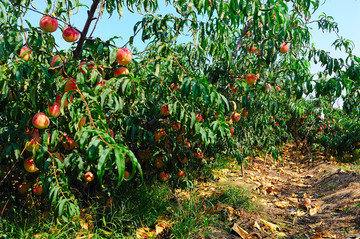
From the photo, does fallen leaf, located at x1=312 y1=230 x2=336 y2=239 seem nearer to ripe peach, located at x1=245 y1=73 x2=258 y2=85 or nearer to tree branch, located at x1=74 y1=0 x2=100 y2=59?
ripe peach, located at x1=245 y1=73 x2=258 y2=85

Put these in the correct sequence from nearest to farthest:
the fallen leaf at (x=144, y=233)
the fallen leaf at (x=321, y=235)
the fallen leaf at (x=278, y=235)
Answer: the fallen leaf at (x=144, y=233), the fallen leaf at (x=321, y=235), the fallen leaf at (x=278, y=235)

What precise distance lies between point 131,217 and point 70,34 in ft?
5.51

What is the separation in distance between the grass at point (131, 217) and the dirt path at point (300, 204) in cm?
30

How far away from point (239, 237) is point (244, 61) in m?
1.68

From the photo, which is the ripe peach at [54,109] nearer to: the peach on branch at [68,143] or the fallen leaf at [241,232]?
the peach on branch at [68,143]

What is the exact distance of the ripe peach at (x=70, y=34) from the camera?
2.06 meters

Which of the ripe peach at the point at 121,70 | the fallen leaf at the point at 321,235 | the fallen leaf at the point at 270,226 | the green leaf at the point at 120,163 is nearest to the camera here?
the green leaf at the point at 120,163

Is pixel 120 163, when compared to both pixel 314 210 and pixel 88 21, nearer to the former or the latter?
pixel 88 21

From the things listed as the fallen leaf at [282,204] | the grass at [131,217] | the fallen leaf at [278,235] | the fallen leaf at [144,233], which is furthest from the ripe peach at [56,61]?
the fallen leaf at [282,204]

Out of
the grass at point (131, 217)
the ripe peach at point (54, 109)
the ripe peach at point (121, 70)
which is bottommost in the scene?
the grass at point (131, 217)

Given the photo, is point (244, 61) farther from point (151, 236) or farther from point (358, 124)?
point (358, 124)

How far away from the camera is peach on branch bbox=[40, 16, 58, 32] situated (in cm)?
199

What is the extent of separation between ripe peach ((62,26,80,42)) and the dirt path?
2.21 metres

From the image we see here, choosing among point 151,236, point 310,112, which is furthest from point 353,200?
point 310,112
